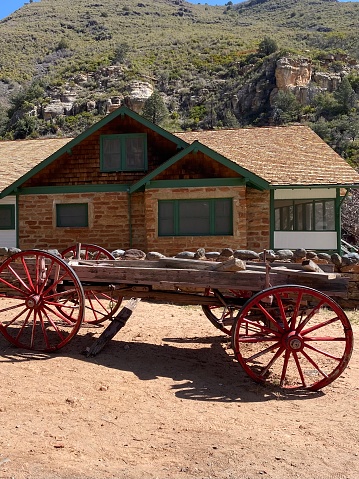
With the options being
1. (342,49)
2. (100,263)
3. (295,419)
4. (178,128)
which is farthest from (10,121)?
(295,419)

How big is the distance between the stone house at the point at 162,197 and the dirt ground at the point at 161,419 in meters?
7.72

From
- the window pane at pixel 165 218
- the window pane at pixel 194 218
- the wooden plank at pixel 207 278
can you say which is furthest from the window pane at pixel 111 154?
the wooden plank at pixel 207 278

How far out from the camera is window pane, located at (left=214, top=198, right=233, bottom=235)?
14.5m

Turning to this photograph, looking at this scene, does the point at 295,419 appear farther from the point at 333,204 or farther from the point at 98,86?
the point at 98,86

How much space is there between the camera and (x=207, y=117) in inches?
1955

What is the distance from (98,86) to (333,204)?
4776 centimetres

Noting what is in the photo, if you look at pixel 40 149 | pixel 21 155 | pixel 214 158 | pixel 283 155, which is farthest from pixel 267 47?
pixel 214 158

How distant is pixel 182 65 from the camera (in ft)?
205

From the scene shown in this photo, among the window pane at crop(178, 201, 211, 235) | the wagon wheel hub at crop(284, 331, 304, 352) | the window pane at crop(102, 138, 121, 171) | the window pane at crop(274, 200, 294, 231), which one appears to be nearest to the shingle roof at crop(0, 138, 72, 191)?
the window pane at crop(102, 138, 121, 171)

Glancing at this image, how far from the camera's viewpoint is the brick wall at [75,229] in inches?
608

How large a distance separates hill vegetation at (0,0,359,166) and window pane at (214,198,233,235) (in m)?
17.6

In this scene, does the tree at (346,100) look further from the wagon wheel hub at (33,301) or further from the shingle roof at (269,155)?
the wagon wheel hub at (33,301)

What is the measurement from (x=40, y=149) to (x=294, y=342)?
16.6 meters

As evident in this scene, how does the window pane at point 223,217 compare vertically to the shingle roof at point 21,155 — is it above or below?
below
